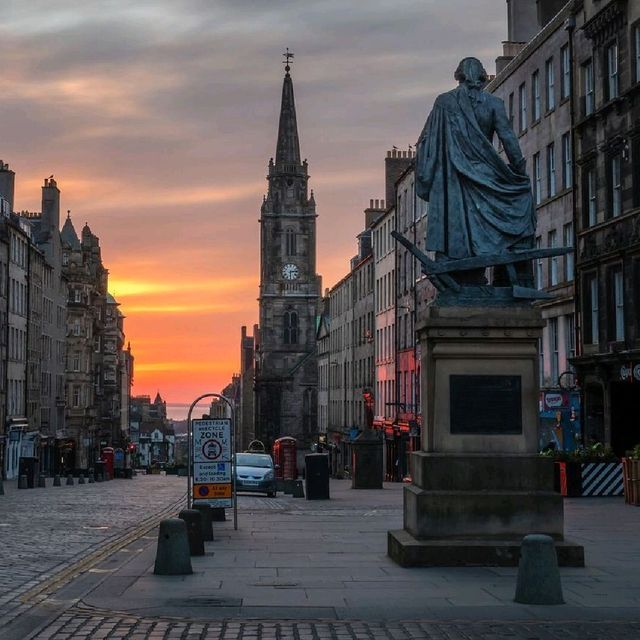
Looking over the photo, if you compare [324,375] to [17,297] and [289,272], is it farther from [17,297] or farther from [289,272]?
[17,297]

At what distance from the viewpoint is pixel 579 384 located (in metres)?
42.7

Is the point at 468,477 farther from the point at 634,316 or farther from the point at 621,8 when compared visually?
the point at 621,8

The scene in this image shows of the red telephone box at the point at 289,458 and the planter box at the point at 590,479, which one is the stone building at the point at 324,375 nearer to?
the red telephone box at the point at 289,458

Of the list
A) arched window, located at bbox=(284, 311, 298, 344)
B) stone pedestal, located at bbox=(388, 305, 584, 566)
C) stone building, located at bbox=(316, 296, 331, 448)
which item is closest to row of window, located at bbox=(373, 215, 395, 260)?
stone building, located at bbox=(316, 296, 331, 448)

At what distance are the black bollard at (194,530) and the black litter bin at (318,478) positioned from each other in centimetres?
1890

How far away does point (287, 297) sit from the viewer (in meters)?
154

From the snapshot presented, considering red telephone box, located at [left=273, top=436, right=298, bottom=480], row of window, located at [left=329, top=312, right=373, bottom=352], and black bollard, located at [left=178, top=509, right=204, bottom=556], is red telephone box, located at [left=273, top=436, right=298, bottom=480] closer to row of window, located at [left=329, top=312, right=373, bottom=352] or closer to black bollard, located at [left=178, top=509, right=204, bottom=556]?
row of window, located at [left=329, top=312, right=373, bottom=352]

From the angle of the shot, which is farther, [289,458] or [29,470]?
[289,458]

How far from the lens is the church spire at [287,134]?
→ 154625 mm

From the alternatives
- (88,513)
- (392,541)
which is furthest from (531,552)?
(88,513)

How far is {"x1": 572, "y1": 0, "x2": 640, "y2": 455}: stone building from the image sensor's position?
37969 mm

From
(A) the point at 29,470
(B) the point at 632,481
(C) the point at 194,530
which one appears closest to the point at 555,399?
(B) the point at 632,481

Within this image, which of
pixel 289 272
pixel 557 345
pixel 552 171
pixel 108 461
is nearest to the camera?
pixel 557 345

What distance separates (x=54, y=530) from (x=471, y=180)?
11605 millimetres
